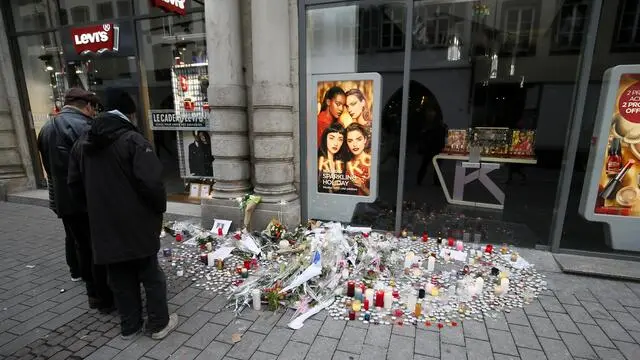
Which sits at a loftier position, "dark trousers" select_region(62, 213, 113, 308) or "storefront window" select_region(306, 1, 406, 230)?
"storefront window" select_region(306, 1, 406, 230)

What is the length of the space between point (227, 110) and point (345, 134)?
6.07ft

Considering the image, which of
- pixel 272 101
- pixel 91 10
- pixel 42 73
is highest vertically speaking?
pixel 91 10

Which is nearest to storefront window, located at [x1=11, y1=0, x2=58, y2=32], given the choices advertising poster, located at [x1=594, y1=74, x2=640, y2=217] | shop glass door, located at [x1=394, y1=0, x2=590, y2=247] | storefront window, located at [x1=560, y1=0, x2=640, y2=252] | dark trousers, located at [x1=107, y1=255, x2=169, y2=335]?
dark trousers, located at [x1=107, y1=255, x2=169, y2=335]

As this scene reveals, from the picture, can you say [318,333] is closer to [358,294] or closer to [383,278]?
[358,294]

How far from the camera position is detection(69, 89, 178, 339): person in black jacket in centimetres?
246

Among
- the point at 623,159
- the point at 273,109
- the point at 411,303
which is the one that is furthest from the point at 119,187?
the point at 623,159

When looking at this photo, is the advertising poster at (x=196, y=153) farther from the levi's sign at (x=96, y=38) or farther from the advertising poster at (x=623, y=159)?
the advertising poster at (x=623, y=159)

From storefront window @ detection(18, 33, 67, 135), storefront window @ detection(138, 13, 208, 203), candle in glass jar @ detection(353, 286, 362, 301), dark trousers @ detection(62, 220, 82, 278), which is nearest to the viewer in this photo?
candle in glass jar @ detection(353, 286, 362, 301)

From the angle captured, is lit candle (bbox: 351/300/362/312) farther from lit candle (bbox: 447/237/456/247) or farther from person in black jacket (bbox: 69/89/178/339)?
lit candle (bbox: 447/237/456/247)

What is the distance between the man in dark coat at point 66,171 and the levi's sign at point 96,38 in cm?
358

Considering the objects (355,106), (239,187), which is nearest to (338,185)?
(355,106)

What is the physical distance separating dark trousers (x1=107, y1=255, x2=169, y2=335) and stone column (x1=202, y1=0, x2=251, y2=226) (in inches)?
94.5

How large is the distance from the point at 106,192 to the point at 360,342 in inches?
93.6

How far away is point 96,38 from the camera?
20.1 feet
